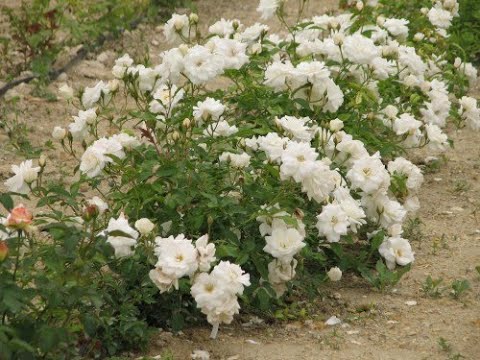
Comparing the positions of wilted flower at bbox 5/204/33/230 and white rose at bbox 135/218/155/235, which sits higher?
white rose at bbox 135/218/155/235

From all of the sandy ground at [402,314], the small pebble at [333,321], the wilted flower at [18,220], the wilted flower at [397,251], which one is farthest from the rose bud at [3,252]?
the wilted flower at [397,251]

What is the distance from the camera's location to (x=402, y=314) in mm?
4168

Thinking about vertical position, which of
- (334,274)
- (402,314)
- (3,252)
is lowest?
(3,252)

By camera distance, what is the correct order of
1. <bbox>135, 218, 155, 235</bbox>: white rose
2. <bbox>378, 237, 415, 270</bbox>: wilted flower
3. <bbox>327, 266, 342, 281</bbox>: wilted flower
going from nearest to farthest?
1. <bbox>135, 218, 155, 235</bbox>: white rose
2. <bbox>327, 266, 342, 281</bbox>: wilted flower
3. <bbox>378, 237, 415, 270</bbox>: wilted flower

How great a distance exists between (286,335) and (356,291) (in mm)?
512

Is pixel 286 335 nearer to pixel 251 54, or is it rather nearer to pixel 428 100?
pixel 251 54

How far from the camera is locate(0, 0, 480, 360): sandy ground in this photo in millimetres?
3834

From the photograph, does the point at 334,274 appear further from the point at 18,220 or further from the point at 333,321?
the point at 18,220

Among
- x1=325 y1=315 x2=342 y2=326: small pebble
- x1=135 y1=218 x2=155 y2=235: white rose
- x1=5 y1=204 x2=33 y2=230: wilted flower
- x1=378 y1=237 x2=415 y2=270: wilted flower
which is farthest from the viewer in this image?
x1=378 y1=237 x2=415 y2=270: wilted flower

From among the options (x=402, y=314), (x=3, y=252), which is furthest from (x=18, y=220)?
(x=402, y=314)

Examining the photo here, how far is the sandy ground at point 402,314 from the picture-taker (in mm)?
3834

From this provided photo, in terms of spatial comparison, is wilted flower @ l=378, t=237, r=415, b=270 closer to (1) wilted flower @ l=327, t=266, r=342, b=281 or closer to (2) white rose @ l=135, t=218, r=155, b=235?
(1) wilted flower @ l=327, t=266, r=342, b=281

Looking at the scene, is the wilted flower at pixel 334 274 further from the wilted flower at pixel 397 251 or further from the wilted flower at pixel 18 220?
the wilted flower at pixel 18 220

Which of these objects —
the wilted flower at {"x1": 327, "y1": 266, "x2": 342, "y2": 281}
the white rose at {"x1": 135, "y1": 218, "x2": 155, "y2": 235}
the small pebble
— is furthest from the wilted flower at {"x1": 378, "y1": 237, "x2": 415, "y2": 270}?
the white rose at {"x1": 135, "y1": 218, "x2": 155, "y2": 235}
